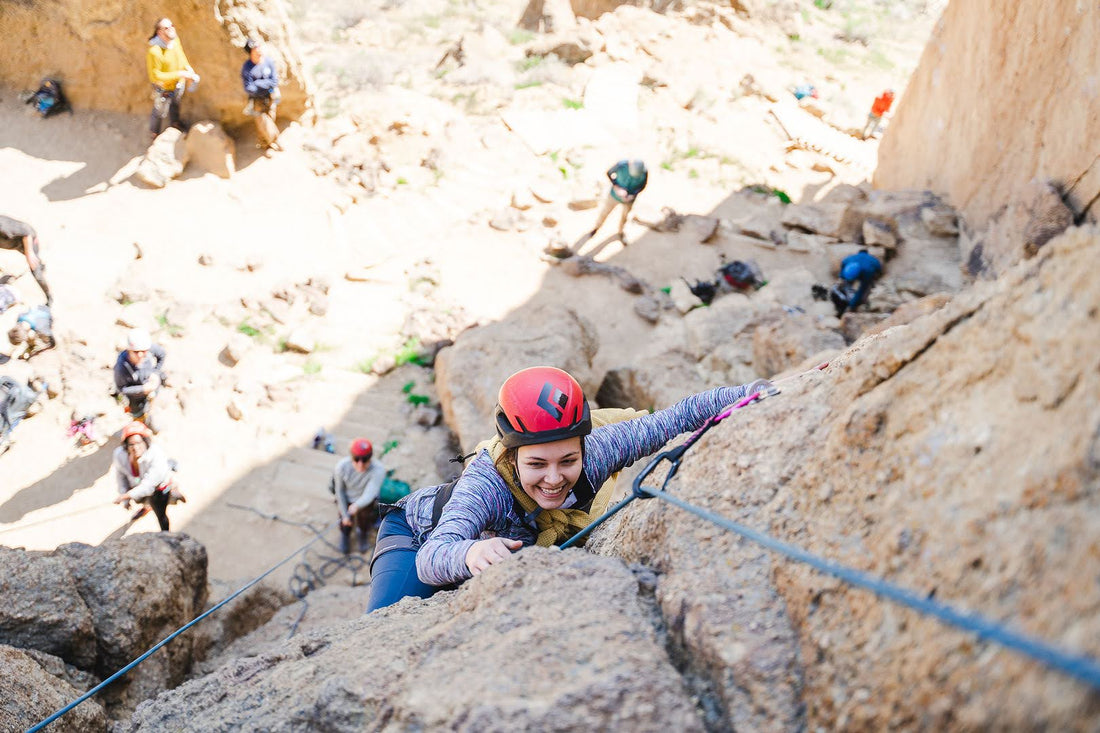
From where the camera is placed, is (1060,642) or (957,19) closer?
(1060,642)

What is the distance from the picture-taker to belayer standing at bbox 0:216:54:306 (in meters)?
8.17

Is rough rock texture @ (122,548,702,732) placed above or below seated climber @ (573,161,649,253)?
above

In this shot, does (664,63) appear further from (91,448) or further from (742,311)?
(91,448)

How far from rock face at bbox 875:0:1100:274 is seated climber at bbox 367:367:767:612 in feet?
18.7

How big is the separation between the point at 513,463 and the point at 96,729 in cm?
210

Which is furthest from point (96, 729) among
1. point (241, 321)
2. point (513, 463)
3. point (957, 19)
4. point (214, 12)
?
point (957, 19)

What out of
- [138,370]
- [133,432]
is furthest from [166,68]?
[133,432]

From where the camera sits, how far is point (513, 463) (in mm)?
2607

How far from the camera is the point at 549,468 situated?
8.26 ft

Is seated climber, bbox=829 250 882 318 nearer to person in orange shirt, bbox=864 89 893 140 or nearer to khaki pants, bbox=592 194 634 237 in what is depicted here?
khaki pants, bbox=592 194 634 237

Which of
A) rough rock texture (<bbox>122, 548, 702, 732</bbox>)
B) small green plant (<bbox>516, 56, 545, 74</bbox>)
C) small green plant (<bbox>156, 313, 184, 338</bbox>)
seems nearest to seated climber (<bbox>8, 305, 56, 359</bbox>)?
small green plant (<bbox>156, 313, 184, 338</bbox>)

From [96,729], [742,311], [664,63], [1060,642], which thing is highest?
[1060,642]

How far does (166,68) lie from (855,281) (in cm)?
1065

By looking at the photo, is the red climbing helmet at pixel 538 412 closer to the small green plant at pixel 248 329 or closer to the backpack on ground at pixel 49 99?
the small green plant at pixel 248 329
